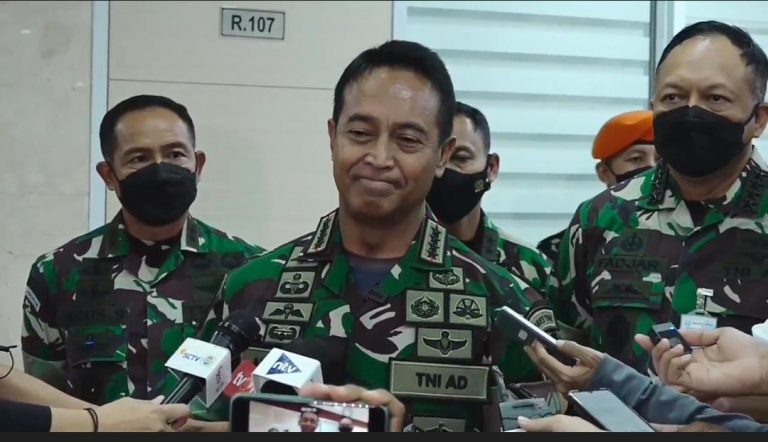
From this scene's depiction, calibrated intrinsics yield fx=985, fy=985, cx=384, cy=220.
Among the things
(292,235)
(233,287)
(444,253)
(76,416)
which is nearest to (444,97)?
(444,253)

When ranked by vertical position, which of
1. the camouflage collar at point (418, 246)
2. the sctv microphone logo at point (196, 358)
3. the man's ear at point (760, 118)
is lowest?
the sctv microphone logo at point (196, 358)

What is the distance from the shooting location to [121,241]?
2.14 m

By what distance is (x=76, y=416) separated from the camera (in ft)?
4.02

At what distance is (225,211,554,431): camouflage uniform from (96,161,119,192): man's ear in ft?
1.41

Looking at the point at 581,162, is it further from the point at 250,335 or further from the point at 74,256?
the point at 250,335

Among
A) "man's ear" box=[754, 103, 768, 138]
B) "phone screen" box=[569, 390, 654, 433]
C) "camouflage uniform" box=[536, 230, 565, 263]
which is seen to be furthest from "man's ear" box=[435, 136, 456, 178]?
"camouflage uniform" box=[536, 230, 565, 263]

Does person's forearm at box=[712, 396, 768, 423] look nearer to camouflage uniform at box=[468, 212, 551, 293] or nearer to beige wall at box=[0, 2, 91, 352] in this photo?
camouflage uniform at box=[468, 212, 551, 293]

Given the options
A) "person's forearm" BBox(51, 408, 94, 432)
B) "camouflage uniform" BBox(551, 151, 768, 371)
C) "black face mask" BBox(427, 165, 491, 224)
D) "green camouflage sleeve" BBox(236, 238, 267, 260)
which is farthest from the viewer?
"black face mask" BBox(427, 165, 491, 224)

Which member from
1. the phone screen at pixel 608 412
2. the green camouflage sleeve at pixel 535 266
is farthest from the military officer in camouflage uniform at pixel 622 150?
the phone screen at pixel 608 412

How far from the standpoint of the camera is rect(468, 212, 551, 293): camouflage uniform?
252 cm

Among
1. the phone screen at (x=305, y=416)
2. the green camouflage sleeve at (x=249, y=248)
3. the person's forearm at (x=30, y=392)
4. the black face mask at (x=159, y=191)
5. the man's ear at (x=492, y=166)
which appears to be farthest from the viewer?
the man's ear at (x=492, y=166)

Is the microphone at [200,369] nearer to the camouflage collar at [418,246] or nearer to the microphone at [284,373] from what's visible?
the microphone at [284,373]

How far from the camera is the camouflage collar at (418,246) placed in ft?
5.61

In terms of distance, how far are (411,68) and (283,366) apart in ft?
2.08
